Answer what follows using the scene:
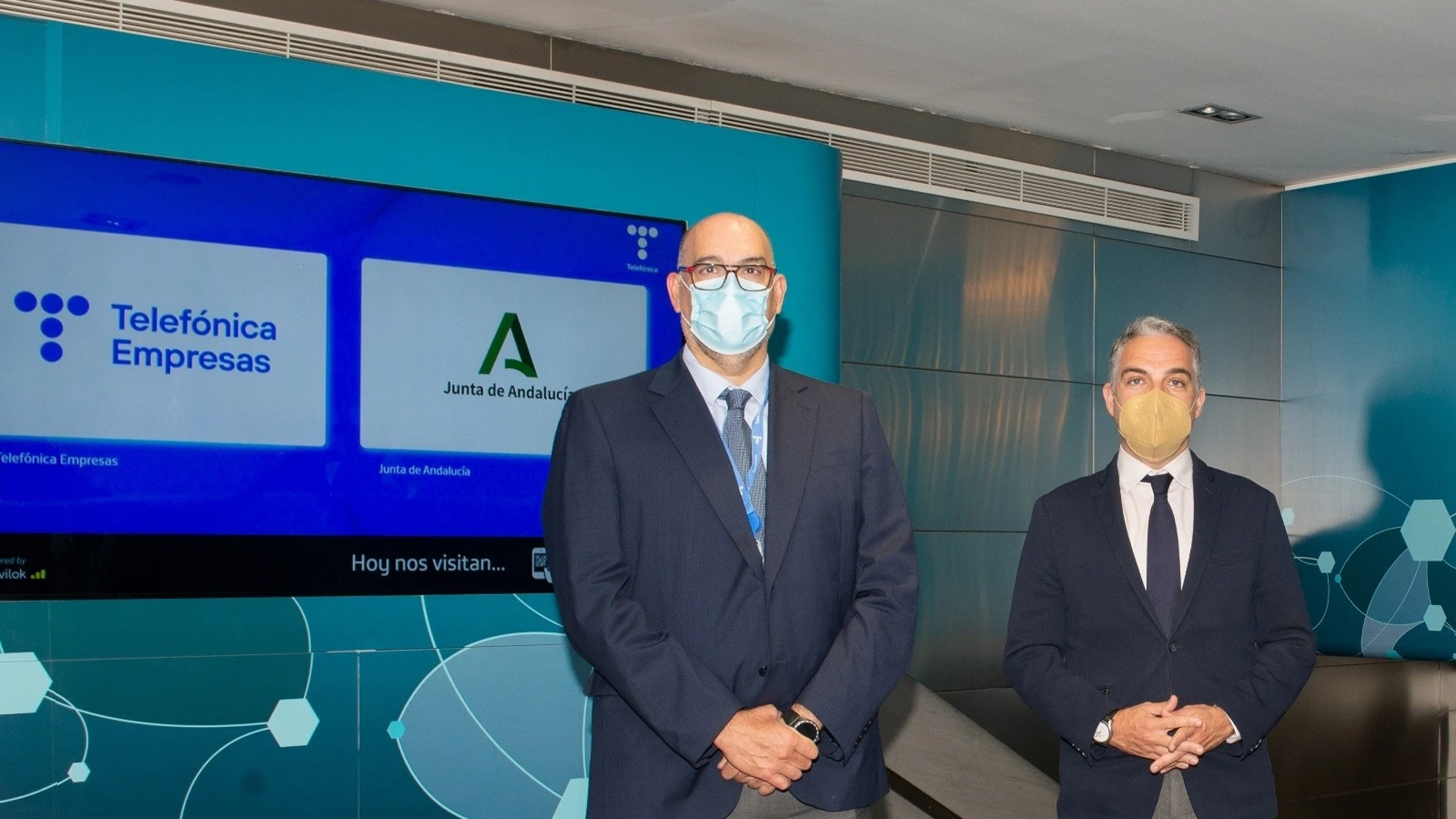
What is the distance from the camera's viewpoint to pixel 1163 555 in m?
2.51

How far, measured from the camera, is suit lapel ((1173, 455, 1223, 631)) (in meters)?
2.46

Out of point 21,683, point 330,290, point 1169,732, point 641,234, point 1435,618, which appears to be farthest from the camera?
point 1435,618

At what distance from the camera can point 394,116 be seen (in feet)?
11.5

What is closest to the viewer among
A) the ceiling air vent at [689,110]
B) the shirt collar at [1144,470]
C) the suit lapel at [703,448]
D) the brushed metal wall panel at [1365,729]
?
the suit lapel at [703,448]

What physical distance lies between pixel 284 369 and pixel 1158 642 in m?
2.04

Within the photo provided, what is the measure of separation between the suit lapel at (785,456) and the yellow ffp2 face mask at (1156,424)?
0.68 m

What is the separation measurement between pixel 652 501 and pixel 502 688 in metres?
1.63

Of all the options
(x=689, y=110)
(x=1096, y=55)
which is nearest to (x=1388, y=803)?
(x=1096, y=55)

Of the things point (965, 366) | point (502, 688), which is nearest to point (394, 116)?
point (502, 688)

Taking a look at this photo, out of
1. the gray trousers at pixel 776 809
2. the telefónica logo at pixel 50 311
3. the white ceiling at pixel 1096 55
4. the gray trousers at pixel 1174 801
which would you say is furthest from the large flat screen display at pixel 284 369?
the gray trousers at pixel 1174 801

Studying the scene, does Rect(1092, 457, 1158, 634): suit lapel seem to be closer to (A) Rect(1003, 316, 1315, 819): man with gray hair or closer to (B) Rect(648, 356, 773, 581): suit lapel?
(A) Rect(1003, 316, 1315, 819): man with gray hair

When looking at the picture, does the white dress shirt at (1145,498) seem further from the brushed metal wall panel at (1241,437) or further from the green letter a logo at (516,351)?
the brushed metal wall panel at (1241,437)

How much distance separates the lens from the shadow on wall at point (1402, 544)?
6.27m

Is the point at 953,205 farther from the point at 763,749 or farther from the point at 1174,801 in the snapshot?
the point at 763,749
